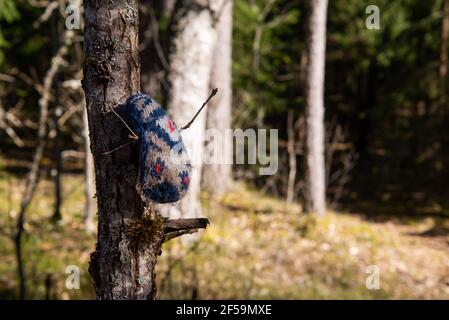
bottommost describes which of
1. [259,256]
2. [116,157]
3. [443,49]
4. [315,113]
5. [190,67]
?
[259,256]

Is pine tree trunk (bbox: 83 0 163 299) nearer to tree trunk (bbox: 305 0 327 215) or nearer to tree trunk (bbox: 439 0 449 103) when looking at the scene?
tree trunk (bbox: 305 0 327 215)

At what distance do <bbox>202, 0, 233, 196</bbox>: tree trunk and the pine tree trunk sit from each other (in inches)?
290

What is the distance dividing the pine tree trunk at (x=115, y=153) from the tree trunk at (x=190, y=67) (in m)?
4.17

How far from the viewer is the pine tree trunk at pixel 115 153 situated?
2357mm

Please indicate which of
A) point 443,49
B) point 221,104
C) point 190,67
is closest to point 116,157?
point 190,67

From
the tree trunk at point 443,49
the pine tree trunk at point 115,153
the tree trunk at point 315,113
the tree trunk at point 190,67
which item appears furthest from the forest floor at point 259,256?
the tree trunk at point 443,49

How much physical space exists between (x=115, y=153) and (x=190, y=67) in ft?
15.1

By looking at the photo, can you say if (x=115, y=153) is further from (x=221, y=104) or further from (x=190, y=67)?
(x=221, y=104)

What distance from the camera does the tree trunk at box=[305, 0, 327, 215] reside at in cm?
875

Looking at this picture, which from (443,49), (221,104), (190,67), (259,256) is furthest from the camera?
(443,49)

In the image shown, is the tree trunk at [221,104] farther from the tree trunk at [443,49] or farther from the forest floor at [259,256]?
the tree trunk at [443,49]

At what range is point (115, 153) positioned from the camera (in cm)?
235

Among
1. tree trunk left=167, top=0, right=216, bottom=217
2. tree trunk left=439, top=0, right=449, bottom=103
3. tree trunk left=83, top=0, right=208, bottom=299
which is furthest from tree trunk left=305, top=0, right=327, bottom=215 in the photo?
tree trunk left=83, top=0, right=208, bottom=299
